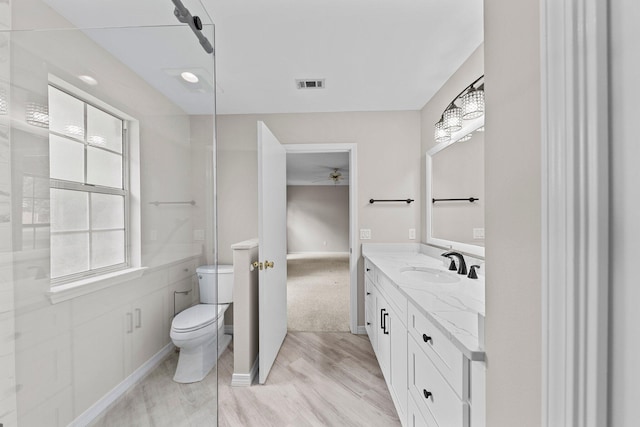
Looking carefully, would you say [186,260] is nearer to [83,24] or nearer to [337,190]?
[83,24]

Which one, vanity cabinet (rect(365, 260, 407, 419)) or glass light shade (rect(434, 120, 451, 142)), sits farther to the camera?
glass light shade (rect(434, 120, 451, 142))

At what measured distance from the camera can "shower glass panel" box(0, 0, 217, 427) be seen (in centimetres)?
83

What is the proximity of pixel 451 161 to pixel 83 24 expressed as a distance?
246 centimetres

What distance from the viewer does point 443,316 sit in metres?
0.99

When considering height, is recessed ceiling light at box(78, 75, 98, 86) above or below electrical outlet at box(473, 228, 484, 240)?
above

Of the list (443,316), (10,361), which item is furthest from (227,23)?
(443,316)

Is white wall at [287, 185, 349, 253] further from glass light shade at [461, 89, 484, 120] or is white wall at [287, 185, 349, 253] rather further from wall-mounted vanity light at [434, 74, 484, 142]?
glass light shade at [461, 89, 484, 120]

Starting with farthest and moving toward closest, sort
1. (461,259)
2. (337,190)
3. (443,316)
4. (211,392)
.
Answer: (337,190)
(461,259)
(211,392)
(443,316)

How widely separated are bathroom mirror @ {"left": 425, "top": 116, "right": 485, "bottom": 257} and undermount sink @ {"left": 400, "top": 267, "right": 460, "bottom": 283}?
26 centimetres

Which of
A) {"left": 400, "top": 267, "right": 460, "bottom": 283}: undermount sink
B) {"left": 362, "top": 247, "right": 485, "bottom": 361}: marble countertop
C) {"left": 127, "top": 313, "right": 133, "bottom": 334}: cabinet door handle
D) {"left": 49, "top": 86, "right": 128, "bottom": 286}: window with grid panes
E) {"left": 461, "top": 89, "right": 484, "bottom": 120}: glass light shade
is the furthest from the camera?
{"left": 400, "top": 267, "right": 460, "bottom": 283}: undermount sink

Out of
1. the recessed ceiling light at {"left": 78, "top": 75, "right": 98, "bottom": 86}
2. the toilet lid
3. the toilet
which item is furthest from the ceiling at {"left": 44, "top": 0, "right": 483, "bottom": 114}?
the toilet lid

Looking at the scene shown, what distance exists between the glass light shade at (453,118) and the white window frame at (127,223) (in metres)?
1.87

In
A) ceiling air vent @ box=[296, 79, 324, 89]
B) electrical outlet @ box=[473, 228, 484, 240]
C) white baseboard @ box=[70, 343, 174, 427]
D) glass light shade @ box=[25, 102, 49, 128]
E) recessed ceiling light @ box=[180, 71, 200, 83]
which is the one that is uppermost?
ceiling air vent @ box=[296, 79, 324, 89]

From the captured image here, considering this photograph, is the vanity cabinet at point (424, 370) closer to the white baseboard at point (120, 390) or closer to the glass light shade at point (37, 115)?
the white baseboard at point (120, 390)
